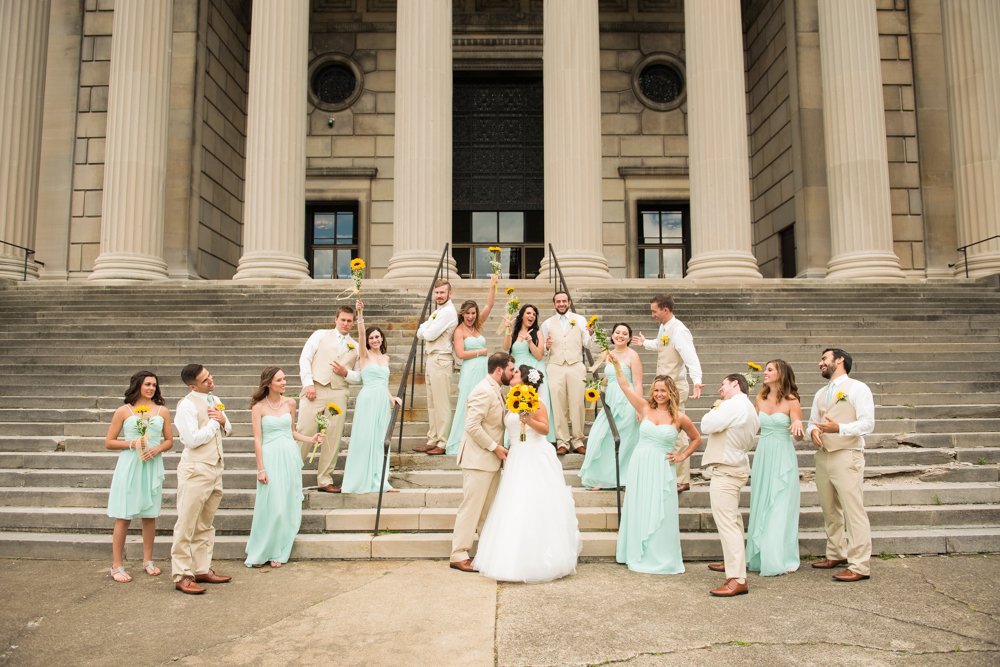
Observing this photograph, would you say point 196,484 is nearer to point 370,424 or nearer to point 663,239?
point 370,424

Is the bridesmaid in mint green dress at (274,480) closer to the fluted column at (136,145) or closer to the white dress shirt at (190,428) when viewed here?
the white dress shirt at (190,428)

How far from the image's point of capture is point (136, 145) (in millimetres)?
15633

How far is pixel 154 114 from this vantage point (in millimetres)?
15938

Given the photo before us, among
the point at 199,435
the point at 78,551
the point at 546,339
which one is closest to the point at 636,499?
the point at 546,339

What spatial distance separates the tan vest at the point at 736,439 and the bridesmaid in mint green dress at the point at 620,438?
1347mm

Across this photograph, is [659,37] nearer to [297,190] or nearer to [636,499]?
[297,190]

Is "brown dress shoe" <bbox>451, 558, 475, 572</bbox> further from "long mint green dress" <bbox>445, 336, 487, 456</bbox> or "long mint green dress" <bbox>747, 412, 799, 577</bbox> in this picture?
"long mint green dress" <bbox>747, 412, 799, 577</bbox>

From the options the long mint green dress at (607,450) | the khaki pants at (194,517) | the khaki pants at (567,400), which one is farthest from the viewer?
the khaki pants at (567,400)

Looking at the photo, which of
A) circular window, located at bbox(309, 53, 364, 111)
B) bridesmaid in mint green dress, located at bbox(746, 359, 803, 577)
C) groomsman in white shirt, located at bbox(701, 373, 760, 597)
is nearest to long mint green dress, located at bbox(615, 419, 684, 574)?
groomsman in white shirt, located at bbox(701, 373, 760, 597)

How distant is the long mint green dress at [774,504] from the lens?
5.87 m

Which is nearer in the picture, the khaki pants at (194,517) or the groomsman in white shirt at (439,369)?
the khaki pants at (194,517)

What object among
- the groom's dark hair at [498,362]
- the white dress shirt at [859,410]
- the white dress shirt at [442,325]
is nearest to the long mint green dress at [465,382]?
the white dress shirt at [442,325]

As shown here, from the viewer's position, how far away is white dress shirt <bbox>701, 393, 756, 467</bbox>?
572 cm

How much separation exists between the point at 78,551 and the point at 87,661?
2.72m
